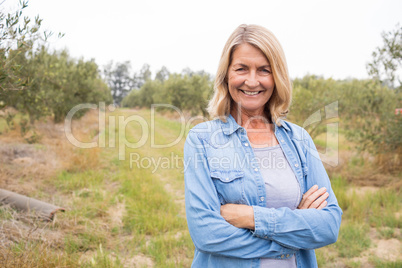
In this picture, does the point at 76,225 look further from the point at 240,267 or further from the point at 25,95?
the point at 25,95

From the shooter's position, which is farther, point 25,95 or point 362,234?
point 25,95

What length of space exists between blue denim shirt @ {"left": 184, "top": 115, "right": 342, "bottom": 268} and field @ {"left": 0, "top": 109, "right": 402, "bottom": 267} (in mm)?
2164

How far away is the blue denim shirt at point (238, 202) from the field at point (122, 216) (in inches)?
85.2

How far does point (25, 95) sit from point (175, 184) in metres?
5.24

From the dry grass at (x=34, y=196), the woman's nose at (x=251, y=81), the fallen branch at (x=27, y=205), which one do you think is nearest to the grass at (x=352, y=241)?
the woman's nose at (x=251, y=81)

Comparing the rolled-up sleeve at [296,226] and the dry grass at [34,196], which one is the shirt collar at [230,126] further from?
the dry grass at [34,196]

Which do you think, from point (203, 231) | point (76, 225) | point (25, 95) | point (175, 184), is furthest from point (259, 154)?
point (25, 95)

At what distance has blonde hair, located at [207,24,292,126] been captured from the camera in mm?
1758

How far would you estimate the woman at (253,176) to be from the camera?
1.60 meters

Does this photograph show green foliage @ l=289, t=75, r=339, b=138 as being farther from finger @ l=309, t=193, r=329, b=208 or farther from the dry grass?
finger @ l=309, t=193, r=329, b=208

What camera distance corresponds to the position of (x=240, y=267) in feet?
5.27

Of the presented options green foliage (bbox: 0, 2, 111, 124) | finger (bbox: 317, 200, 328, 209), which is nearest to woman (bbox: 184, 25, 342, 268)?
finger (bbox: 317, 200, 328, 209)

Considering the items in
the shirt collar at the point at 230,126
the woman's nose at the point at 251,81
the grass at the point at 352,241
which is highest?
the woman's nose at the point at 251,81

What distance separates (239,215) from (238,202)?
0.33 feet
